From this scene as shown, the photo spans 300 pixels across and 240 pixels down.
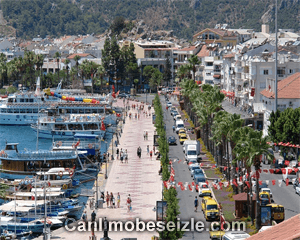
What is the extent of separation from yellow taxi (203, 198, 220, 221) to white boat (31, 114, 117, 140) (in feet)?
253

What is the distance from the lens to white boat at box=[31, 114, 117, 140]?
136m

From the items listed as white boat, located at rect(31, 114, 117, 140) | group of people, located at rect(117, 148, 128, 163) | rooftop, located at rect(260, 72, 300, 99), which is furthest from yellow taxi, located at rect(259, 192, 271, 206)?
white boat, located at rect(31, 114, 117, 140)

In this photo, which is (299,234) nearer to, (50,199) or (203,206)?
(203,206)

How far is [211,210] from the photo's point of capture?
58031mm

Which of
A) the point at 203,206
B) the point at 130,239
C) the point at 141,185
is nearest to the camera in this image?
the point at 130,239

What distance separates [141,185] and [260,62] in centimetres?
5068

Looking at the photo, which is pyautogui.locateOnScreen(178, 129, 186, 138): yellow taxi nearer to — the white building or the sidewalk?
the sidewalk

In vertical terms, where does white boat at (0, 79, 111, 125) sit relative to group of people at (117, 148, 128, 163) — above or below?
above

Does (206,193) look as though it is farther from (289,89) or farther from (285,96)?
(289,89)

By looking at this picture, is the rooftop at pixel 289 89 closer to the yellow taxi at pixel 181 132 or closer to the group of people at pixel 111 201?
the yellow taxi at pixel 181 132

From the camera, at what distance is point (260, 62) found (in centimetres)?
11956

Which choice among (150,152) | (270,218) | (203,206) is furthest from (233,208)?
(150,152)

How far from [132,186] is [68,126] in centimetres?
6424

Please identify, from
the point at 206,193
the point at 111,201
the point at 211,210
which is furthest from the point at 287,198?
the point at 111,201
